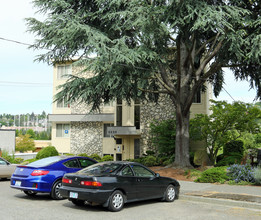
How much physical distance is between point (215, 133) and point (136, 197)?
1343 cm

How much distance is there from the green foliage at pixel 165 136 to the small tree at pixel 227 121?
8.58 ft

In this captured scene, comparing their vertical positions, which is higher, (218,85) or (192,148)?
(218,85)

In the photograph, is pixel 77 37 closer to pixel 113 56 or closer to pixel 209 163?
pixel 113 56

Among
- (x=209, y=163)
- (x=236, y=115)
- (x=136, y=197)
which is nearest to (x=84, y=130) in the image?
(x=209, y=163)

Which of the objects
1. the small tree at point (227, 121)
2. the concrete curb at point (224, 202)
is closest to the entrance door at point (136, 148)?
the small tree at point (227, 121)

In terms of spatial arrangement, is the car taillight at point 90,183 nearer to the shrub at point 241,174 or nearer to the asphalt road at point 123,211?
the asphalt road at point 123,211

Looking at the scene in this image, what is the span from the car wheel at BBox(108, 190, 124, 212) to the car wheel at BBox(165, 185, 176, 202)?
2.07 metres

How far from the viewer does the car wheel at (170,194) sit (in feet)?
33.4

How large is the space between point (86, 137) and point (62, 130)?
3.01 metres

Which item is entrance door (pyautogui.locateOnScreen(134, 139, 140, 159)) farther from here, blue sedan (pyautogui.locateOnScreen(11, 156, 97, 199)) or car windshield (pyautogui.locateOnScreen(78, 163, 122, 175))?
car windshield (pyautogui.locateOnScreen(78, 163, 122, 175))

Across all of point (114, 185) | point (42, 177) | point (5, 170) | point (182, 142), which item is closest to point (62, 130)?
point (5, 170)

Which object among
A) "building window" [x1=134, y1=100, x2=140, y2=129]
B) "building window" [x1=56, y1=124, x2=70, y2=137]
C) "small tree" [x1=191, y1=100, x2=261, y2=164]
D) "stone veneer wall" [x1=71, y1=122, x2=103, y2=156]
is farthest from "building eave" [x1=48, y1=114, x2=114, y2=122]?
"small tree" [x1=191, y1=100, x2=261, y2=164]

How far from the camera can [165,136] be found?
78.6ft

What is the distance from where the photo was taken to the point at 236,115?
19.6 m
